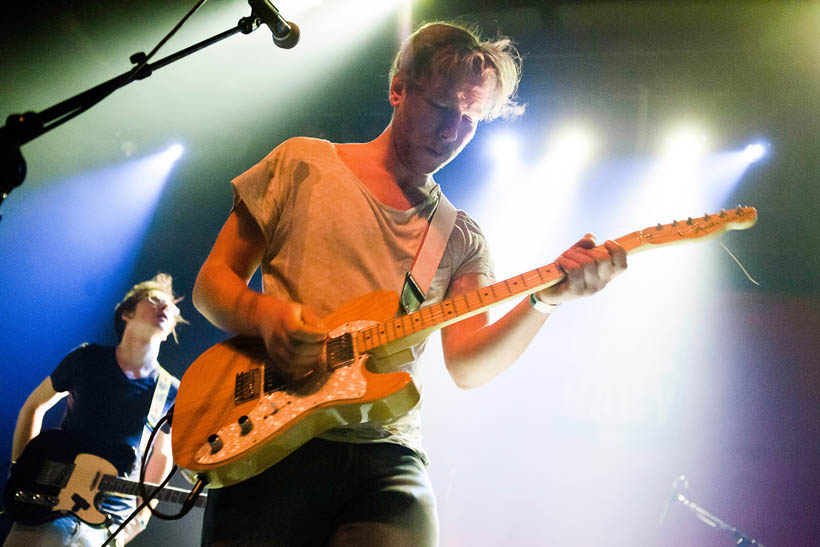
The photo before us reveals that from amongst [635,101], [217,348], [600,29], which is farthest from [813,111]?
[217,348]

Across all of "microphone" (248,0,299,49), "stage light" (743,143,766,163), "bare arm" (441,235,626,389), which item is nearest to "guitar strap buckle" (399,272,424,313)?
"bare arm" (441,235,626,389)

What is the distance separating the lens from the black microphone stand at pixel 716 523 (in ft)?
16.8

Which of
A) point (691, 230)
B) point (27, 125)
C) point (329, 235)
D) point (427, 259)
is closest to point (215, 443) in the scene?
point (329, 235)

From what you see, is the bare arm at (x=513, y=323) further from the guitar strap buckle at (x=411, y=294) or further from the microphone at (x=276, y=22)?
the microphone at (x=276, y=22)

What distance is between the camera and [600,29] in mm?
5703

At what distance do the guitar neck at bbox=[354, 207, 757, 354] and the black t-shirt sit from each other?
12.1 ft

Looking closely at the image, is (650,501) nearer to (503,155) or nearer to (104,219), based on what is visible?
(503,155)

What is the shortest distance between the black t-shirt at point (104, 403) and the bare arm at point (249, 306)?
3287 mm

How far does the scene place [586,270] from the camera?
175 cm

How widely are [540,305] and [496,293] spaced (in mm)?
167

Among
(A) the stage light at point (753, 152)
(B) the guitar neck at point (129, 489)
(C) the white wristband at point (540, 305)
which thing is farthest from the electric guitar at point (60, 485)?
(A) the stage light at point (753, 152)

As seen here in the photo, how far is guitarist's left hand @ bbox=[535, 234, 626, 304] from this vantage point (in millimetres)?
1756

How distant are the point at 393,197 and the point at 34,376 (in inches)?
246

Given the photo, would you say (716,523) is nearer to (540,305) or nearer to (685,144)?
(685,144)
